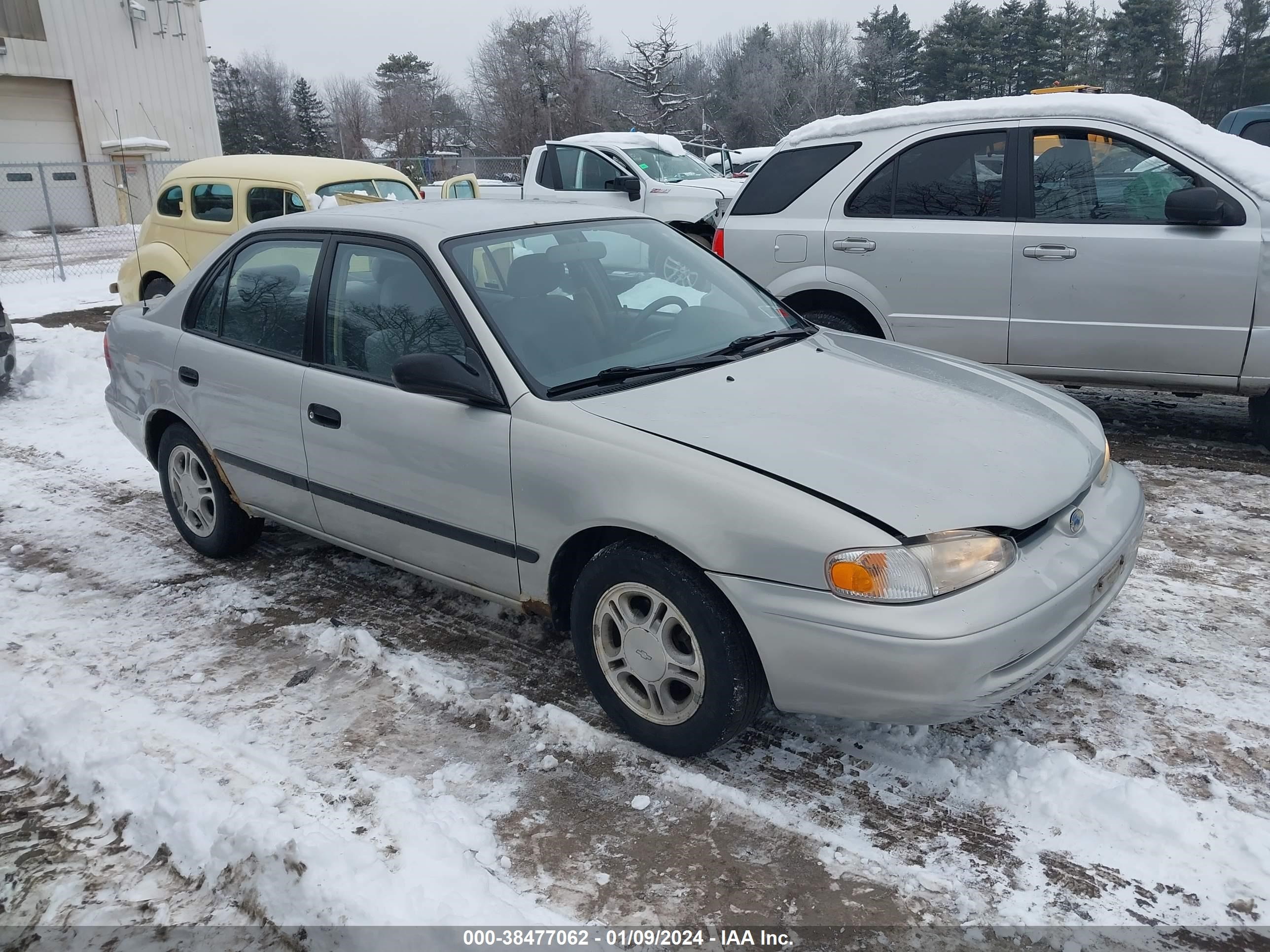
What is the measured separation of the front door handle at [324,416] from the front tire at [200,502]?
954 millimetres

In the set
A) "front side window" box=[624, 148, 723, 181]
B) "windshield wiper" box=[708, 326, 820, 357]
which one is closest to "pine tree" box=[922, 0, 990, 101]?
"front side window" box=[624, 148, 723, 181]

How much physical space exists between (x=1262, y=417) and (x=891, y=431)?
386cm

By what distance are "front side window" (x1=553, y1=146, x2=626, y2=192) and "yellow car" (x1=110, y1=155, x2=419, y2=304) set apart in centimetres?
302

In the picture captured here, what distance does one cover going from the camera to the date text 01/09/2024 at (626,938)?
238 cm

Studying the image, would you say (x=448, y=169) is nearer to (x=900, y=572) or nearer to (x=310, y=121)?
(x=310, y=121)

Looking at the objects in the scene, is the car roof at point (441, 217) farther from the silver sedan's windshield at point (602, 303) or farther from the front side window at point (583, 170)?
the front side window at point (583, 170)

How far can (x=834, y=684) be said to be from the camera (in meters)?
2.67

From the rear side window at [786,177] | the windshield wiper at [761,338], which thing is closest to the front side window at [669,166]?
the rear side window at [786,177]

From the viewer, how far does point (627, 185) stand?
12117 millimetres

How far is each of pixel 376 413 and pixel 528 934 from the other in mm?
1948

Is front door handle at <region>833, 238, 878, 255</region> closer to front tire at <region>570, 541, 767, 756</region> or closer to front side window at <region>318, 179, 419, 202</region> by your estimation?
front tire at <region>570, 541, 767, 756</region>

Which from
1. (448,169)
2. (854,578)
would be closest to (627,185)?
(854,578)

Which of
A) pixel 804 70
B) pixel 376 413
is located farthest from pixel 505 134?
pixel 376 413

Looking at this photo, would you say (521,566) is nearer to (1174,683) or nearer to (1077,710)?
(1077,710)
